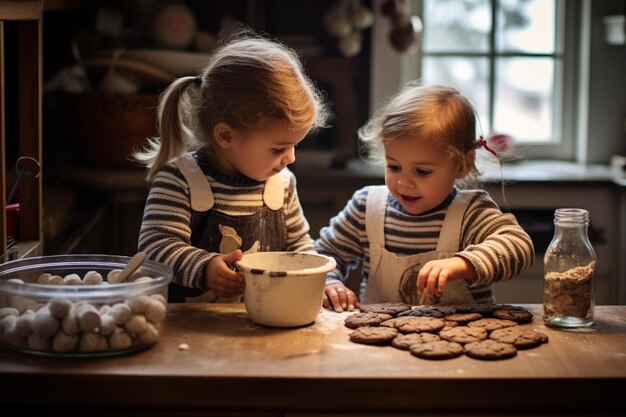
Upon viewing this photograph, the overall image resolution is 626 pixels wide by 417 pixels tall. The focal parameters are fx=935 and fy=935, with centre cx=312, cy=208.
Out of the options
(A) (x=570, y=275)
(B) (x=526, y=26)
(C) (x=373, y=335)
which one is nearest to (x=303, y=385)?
(C) (x=373, y=335)

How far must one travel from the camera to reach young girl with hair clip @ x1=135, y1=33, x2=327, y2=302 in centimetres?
167

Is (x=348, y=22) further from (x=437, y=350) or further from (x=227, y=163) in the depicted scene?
(x=437, y=350)

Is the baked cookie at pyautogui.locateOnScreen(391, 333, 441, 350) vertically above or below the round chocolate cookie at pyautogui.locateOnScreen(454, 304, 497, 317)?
below

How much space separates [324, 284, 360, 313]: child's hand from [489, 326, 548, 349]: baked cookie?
0.89ft

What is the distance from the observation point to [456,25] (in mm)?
3291

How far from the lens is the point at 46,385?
1201mm

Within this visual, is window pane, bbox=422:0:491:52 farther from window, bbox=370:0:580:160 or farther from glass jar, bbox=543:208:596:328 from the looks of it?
glass jar, bbox=543:208:596:328

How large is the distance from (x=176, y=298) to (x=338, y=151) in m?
1.29

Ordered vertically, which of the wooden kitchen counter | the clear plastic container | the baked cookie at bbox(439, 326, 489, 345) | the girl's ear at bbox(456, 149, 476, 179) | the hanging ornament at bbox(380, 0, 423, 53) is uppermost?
the hanging ornament at bbox(380, 0, 423, 53)

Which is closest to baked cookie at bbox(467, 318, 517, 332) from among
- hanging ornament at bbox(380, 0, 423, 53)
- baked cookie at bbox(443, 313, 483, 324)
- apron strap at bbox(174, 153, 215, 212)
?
baked cookie at bbox(443, 313, 483, 324)

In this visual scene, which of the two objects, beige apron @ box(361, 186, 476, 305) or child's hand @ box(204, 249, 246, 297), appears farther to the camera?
beige apron @ box(361, 186, 476, 305)

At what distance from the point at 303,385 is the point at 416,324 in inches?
11.3

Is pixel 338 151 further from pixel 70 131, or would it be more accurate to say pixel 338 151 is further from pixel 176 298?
pixel 176 298

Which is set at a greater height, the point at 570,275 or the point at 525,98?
the point at 525,98
